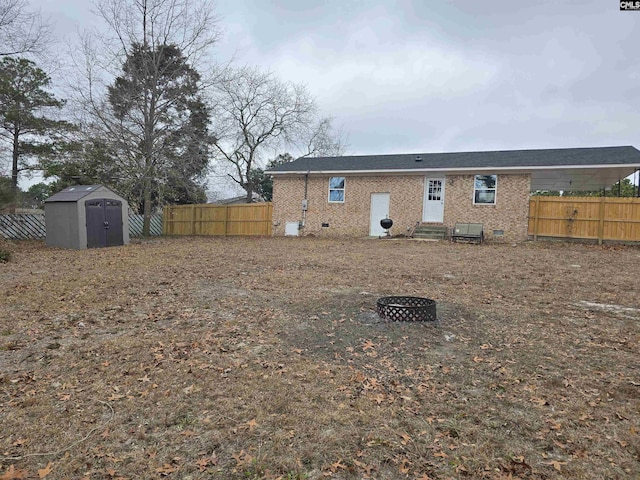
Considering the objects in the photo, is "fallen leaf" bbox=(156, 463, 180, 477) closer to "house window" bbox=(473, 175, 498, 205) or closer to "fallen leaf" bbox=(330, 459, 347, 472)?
"fallen leaf" bbox=(330, 459, 347, 472)

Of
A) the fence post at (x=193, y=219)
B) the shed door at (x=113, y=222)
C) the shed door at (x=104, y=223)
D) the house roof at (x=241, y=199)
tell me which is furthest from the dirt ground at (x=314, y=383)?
the house roof at (x=241, y=199)

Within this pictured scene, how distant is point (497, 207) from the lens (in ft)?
52.7

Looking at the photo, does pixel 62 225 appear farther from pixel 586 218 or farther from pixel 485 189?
pixel 586 218

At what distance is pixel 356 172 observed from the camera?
59.9ft

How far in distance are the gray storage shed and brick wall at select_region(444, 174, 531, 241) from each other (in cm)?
1383

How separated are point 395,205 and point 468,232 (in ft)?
11.6

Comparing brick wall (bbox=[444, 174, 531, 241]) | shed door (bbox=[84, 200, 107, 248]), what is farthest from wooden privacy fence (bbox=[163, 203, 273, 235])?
brick wall (bbox=[444, 174, 531, 241])

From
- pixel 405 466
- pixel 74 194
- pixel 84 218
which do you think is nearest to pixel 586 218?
pixel 405 466

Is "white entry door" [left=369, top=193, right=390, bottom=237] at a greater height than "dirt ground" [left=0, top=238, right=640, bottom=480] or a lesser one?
greater

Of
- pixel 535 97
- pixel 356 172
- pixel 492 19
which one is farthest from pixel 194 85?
pixel 535 97

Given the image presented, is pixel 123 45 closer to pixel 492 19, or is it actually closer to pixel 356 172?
pixel 356 172

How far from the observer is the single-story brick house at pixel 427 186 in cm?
1555

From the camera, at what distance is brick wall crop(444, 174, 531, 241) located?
51.4 feet

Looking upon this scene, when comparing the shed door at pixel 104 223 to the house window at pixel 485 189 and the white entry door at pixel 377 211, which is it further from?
the house window at pixel 485 189
